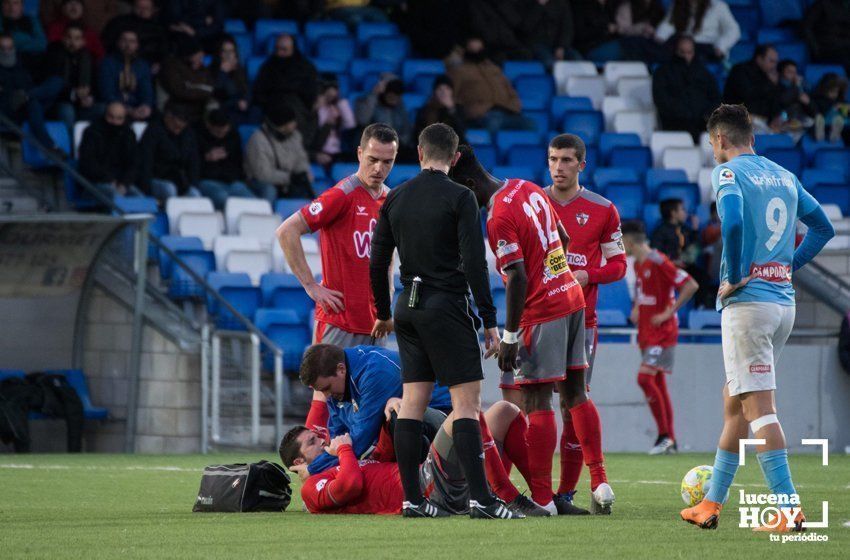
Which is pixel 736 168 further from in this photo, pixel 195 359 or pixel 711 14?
pixel 711 14

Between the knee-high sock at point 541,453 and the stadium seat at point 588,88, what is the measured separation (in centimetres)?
1279

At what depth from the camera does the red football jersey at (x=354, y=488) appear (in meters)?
7.92

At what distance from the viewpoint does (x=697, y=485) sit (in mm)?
8188

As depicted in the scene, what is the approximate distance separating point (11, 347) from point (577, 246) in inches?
334

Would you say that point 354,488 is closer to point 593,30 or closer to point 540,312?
point 540,312

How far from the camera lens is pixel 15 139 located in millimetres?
16578

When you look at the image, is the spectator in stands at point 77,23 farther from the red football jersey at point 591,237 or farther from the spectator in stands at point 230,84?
the red football jersey at point 591,237

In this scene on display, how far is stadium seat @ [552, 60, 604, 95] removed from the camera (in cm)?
2070

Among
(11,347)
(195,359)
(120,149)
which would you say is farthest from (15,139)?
(195,359)

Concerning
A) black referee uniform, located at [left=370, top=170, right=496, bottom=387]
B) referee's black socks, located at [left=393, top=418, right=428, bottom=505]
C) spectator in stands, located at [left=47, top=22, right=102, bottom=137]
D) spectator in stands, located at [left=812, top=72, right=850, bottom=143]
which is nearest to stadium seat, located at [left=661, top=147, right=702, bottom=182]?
spectator in stands, located at [left=812, top=72, right=850, bottom=143]

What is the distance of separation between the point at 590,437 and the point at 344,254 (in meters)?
2.10

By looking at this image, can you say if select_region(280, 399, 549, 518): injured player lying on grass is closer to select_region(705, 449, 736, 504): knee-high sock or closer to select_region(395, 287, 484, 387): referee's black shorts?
select_region(395, 287, 484, 387): referee's black shorts

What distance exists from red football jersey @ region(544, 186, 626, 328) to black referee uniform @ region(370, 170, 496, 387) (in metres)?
1.55

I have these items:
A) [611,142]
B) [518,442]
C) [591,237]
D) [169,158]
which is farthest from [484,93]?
[518,442]
